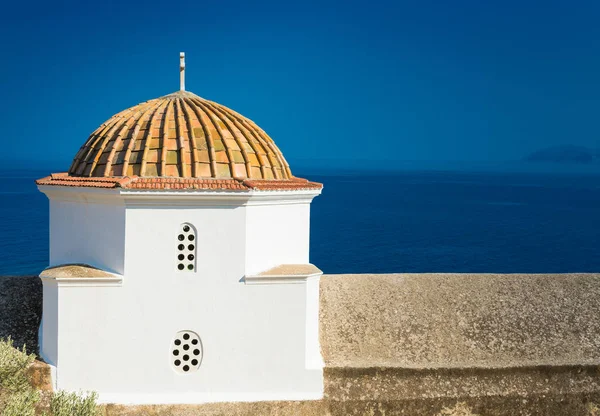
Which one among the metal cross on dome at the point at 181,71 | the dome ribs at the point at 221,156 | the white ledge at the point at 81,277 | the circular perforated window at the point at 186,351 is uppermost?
the metal cross on dome at the point at 181,71

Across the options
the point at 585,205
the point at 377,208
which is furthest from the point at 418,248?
the point at 585,205

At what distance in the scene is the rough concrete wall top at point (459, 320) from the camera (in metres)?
14.8

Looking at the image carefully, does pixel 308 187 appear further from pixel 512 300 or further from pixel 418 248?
pixel 418 248

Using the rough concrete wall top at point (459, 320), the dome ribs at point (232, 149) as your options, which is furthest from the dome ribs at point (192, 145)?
the rough concrete wall top at point (459, 320)

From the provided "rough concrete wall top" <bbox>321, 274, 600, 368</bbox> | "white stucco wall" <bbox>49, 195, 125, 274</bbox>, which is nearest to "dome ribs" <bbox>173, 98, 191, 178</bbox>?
"white stucco wall" <bbox>49, 195, 125, 274</bbox>

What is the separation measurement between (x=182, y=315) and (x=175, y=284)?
629 mm

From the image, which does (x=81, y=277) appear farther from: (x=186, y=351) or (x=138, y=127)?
(x=138, y=127)

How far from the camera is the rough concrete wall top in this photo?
48.5 feet

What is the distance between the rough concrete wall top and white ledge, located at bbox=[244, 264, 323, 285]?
6.58 feet

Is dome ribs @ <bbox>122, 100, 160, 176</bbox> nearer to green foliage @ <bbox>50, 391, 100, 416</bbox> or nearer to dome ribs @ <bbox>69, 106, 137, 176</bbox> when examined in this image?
dome ribs @ <bbox>69, 106, 137, 176</bbox>

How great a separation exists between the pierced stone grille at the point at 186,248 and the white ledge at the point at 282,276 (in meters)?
1.11

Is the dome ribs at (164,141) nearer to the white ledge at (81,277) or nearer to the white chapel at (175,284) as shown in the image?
the white chapel at (175,284)

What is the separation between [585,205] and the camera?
112375mm

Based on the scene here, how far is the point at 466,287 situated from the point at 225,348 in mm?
6752
